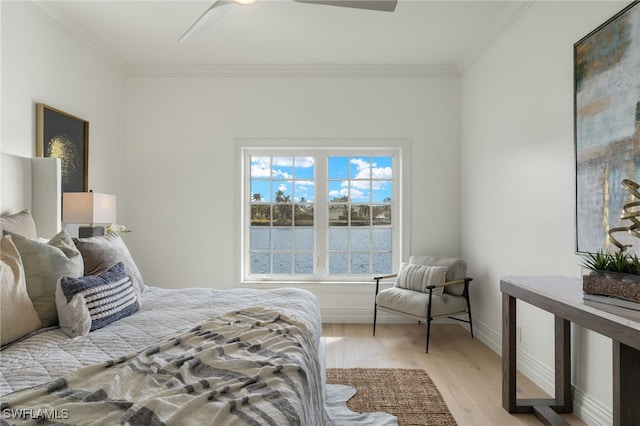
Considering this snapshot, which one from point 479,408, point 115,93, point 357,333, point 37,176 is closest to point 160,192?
point 115,93

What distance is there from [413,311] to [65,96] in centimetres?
374

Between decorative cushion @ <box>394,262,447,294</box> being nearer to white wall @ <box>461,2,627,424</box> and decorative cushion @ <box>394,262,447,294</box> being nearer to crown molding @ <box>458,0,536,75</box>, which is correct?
white wall @ <box>461,2,627,424</box>

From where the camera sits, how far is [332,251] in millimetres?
4801

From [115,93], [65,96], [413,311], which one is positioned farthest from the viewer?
[115,93]

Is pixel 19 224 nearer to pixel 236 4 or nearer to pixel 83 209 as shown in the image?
pixel 83 209

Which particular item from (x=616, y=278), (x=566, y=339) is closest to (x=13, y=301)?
(x=616, y=278)

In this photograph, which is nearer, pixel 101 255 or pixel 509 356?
pixel 101 255

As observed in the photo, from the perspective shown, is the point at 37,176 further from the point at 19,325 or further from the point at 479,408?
the point at 479,408

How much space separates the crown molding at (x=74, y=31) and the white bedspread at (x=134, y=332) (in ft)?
7.97

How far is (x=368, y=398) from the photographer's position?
106 inches

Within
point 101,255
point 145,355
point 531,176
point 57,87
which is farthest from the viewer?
point 57,87

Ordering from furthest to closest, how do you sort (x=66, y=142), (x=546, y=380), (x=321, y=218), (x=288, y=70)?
1. (x=321, y=218)
2. (x=288, y=70)
3. (x=66, y=142)
4. (x=546, y=380)

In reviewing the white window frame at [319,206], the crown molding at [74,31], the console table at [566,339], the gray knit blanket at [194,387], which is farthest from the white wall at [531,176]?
the crown molding at [74,31]

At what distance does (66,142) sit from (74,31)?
40.1 inches
